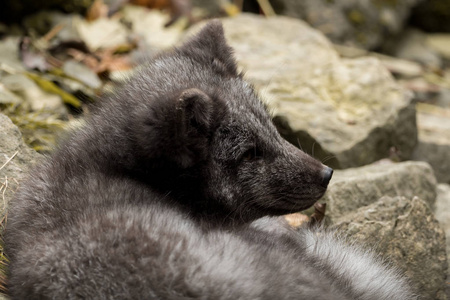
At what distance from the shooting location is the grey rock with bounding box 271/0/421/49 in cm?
1007

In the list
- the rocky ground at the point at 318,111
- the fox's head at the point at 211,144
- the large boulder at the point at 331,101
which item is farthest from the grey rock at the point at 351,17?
the fox's head at the point at 211,144

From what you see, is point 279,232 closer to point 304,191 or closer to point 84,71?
point 304,191

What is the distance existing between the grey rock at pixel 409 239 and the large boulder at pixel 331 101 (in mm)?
1199

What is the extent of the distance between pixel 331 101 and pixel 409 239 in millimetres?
2409

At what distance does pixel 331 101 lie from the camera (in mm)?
6312

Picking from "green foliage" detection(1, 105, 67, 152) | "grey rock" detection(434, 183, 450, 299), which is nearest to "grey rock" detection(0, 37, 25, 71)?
"green foliage" detection(1, 105, 67, 152)

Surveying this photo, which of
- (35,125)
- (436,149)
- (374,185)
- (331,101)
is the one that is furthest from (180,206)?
(436,149)

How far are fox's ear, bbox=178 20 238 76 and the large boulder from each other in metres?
0.94

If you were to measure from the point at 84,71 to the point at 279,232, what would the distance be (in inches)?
146

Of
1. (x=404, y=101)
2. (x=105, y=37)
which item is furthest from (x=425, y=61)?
(x=105, y=37)

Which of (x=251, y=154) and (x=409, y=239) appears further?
(x=409, y=239)

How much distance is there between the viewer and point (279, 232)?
391 cm

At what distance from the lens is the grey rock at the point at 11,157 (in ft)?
13.6

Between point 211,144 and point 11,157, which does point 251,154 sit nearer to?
point 211,144
